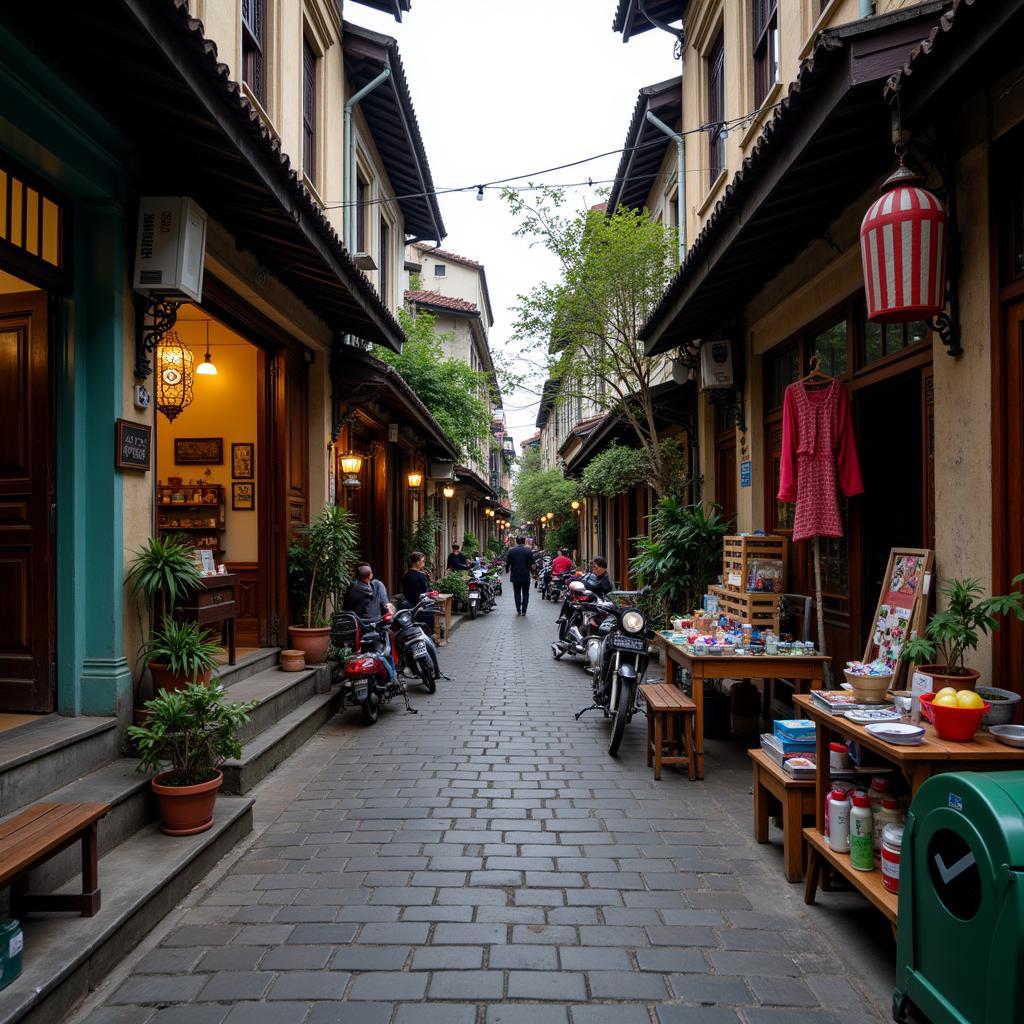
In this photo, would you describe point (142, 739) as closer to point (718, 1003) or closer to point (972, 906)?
point (718, 1003)

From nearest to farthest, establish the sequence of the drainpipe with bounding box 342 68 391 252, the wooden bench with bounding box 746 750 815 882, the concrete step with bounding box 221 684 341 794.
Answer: the wooden bench with bounding box 746 750 815 882, the concrete step with bounding box 221 684 341 794, the drainpipe with bounding box 342 68 391 252

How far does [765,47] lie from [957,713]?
819cm

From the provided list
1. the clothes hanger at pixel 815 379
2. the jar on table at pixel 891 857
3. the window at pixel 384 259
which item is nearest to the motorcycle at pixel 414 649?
the clothes hanger at pixel 815 379

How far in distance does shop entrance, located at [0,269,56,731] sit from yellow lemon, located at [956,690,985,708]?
498 centimetres

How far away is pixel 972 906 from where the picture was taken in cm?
233

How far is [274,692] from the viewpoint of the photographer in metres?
6.55

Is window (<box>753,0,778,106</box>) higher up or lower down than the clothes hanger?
higher up

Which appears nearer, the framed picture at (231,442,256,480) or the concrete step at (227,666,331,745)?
the concrete step at (227,666,331,745)

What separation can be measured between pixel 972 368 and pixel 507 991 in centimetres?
390

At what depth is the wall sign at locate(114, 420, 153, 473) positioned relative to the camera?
4.67 metres

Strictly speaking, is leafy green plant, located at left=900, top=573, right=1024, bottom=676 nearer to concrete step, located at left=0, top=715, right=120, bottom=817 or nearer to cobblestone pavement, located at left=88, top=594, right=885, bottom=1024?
cobblestone pavement, located at left=88, top=594, right=885, bottom=1024

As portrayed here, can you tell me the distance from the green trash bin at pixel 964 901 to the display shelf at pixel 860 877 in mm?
244

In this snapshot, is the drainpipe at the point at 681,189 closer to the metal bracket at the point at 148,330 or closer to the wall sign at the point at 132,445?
the metal bracket at the point at 148,330

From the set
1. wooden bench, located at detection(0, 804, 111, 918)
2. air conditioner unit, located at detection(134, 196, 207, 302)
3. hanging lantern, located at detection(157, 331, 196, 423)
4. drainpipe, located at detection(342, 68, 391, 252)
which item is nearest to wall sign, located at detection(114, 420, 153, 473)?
air conditioner unit, located at detection(134, 196, 207, 302)
